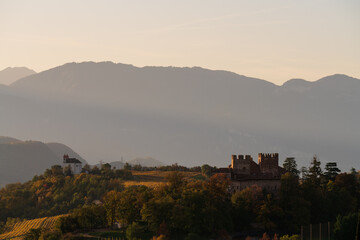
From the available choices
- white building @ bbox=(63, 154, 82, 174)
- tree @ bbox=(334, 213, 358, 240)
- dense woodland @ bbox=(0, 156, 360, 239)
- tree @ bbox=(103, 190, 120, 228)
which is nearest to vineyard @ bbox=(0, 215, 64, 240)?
dense woodland @ bbox=(0, 156, 360, 239)

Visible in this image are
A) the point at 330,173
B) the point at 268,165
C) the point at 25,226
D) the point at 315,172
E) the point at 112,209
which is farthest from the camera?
the point at 25,226

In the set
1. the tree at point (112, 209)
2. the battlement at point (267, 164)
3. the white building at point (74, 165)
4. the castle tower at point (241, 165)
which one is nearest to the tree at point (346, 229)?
the battlement at point (267, 164)

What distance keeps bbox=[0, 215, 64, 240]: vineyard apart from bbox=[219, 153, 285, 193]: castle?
142 ft

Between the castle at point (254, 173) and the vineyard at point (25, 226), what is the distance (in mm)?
43358

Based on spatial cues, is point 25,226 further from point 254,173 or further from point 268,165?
point 268,165

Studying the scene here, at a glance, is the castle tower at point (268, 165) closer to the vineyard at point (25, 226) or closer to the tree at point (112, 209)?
the tree at point (112, 209)

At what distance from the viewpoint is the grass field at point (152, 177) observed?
16260cm

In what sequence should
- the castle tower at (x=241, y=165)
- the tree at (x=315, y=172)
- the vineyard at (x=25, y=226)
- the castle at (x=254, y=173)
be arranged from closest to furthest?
the castle at (x=254, y=173)
the castle tower at (x=241, y=165)
the tree at (x=315, y=172)
the vineyard at (x=25, y=226)

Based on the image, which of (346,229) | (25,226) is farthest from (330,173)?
(25,226)

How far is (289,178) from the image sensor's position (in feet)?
371

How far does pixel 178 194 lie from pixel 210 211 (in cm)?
991

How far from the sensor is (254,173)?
120 meters

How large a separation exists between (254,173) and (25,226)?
198ft

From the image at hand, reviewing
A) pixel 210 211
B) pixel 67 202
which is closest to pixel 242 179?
pixel 210 211
